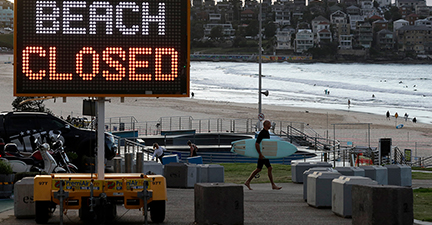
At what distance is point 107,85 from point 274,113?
146 ft

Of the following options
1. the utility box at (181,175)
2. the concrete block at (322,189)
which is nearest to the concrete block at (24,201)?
the concrete block at (322,189)

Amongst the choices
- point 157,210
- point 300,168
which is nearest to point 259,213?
point 157,210

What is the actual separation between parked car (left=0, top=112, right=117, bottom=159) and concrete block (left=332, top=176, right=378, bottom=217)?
7.89 metres

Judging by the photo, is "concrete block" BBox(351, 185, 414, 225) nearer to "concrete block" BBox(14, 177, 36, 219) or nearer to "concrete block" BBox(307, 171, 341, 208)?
"concrete block" BBox(307, 171, 341, 208)

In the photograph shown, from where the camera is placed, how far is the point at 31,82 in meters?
8.25

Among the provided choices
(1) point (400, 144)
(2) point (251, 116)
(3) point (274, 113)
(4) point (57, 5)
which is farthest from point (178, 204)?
(3) point (274, 113)

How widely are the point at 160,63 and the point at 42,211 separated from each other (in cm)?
259

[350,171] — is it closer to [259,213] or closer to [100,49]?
[259,213]

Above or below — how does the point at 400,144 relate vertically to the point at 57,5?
below

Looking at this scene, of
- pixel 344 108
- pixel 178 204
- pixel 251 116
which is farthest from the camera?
pixel 344 108

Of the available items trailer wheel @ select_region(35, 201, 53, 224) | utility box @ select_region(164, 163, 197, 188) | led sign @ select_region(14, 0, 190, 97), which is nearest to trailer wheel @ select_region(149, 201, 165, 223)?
trailer wheel @ select_region(35, 201, 53, 224)

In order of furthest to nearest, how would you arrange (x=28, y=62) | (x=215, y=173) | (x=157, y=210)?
(x=215, y=173) < (x=157, y=210) < (x=28, y=62)

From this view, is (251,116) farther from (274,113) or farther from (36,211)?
(36,211)

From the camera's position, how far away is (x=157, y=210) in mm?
8750
